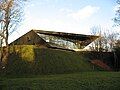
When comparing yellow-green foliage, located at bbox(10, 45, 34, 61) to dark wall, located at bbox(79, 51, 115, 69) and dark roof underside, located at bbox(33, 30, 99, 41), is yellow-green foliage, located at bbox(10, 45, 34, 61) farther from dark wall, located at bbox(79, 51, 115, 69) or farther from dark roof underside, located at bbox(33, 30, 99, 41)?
dark wall, located at bbox(79, 51, 115, 69)

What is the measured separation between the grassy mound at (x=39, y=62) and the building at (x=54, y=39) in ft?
33.6

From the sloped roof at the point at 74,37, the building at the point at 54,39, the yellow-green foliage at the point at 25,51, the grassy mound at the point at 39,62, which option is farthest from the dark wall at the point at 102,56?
the yellow-green foliage at the point at 25,51

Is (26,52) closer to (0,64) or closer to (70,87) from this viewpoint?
(0,64)

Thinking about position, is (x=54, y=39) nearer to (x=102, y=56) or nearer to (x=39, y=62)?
(x=102, y=56)

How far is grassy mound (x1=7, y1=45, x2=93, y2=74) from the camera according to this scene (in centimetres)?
4119

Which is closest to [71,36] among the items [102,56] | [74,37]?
[74,37]

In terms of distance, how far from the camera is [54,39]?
208 ft

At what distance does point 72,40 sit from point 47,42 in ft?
33.9

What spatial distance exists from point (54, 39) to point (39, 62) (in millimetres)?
20556

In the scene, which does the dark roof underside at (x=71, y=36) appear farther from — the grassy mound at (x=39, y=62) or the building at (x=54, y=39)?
the grassy mound at (x=39, y=62)

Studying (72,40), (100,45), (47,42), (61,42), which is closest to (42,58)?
(47,42)

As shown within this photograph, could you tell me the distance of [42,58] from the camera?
44.8 m

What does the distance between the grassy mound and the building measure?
33.6 ft

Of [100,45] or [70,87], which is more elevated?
[100,45]
